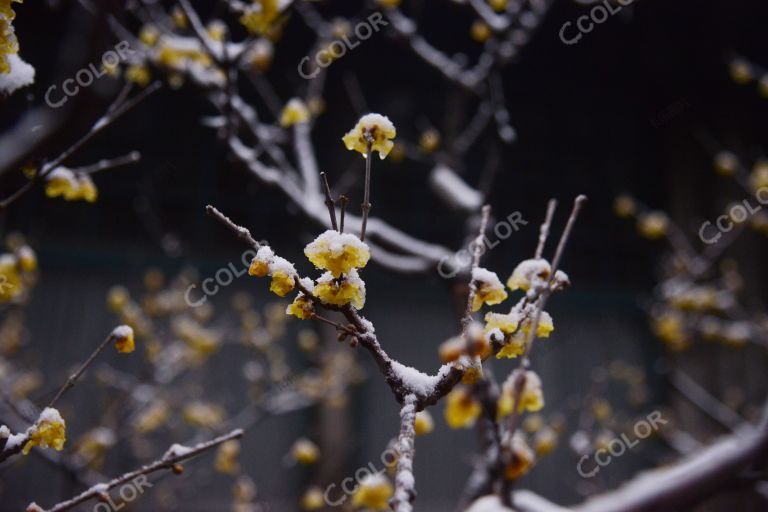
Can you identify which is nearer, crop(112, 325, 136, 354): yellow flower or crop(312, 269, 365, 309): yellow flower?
crop(312, 269, 365, 309): yellow flower

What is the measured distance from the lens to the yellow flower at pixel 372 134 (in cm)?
109

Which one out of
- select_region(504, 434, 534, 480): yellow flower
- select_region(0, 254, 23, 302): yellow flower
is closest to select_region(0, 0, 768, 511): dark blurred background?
select_region(0, 254, 23, 302): yellow flower

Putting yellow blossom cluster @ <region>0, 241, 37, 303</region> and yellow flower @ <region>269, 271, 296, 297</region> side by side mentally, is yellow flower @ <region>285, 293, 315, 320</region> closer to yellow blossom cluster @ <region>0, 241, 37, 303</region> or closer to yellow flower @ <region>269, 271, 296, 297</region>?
yellow flower @ <region>269, 271, 296, 297</region>

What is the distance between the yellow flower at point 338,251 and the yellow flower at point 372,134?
0.22 meters

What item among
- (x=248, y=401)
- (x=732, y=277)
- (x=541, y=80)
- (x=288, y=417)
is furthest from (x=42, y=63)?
(x=732, y=277)

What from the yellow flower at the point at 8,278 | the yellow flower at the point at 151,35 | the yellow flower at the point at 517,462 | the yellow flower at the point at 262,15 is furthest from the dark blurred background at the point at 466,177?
the yellow flower at the point at 517,462

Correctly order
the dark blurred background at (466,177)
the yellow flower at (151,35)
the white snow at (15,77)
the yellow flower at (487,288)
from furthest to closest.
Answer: the dark blurred background at (466,177), the yellow flower at (151,35), the white snow at (15,77), the yellow flower at (487,288)

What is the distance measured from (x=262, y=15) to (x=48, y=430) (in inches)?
52.0

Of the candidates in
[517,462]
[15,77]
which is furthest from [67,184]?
[517,462]

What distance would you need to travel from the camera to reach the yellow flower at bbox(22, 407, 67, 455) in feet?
3.46

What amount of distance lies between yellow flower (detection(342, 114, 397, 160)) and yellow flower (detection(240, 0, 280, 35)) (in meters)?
0.86

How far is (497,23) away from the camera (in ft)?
8.59

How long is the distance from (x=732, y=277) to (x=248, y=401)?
390 centimetres

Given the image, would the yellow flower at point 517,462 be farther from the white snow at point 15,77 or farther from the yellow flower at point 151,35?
the yellow flower at point 151,35
